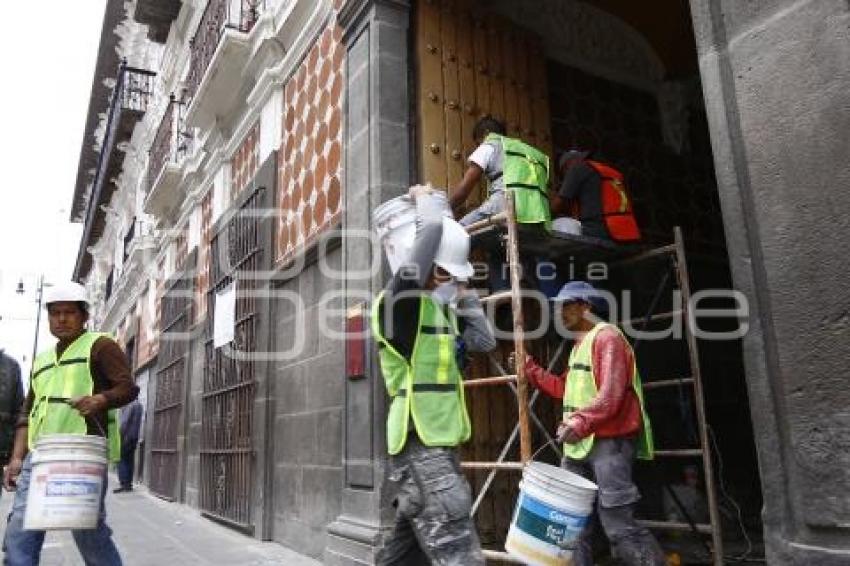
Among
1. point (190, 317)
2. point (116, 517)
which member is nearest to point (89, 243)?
point (190, 317)

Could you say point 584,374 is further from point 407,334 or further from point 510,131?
point 510,131

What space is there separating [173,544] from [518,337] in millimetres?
4469

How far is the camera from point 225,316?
28.1 feet

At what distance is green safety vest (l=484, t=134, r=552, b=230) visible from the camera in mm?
4566

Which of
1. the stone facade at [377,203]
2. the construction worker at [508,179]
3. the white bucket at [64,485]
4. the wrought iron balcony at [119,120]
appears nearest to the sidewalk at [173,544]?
the stone facade at [377,203]

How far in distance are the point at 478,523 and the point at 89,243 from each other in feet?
88.4

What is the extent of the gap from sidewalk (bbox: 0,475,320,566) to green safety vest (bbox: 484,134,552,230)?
3296 millimetres

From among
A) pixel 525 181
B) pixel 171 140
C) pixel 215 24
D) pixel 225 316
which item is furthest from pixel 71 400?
pixel 171 140

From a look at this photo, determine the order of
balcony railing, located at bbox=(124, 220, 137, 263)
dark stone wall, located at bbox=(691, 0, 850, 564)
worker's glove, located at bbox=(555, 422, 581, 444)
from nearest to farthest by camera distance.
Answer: dark stone wall, located at bbox=(691, 0, 850, 564), worker's glove, located at bbox=(555, 422, 581, 444), balcony railing, located at bbox=(124, 220, 137, 263)

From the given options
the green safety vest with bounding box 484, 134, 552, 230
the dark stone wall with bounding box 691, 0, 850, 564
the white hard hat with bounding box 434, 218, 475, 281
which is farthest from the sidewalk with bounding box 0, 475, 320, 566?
the dark stone wall with bounding box 691, 0, 850, 564

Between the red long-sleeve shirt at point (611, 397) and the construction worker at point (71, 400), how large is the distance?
8.64 feet

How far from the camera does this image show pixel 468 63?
19.0ft

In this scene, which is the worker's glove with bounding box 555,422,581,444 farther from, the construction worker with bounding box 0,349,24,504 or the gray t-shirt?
the construction worker with bounding box 0,349,24,504

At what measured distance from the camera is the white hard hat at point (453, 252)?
3.15 meters
